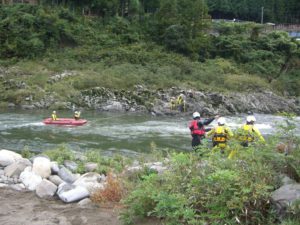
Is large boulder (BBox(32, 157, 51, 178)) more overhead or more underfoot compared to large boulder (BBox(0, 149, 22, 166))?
more overhead

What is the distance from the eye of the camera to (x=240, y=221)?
474 cm

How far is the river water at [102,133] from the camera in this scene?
53.0ft

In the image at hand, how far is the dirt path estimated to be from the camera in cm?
577

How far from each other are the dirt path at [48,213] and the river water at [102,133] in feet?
22.5

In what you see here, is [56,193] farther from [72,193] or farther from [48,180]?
[48,180]

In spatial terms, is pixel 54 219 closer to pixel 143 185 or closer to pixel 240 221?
pixel 143 185

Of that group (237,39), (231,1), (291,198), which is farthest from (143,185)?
(231,1)

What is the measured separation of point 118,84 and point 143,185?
2761cm

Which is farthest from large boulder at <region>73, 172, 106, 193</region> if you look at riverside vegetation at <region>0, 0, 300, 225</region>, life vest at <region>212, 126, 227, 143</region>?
riverside vegetation at <region>0, 0, 300, 225</region>

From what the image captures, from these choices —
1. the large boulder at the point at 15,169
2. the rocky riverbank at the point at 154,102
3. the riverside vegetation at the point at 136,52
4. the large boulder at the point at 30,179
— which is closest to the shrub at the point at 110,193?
the large boulder at the point at 30,179

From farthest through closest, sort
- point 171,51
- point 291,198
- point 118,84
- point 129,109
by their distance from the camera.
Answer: point 171,51, point 118,84, point 129,109, point 291,198

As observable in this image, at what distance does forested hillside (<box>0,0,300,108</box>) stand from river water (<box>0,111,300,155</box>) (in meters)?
6.94

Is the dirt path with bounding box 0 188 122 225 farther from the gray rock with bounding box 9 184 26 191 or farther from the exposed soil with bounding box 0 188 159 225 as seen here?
the gray rock with bounding box 9 184 26 191

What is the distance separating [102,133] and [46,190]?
12766mm
